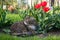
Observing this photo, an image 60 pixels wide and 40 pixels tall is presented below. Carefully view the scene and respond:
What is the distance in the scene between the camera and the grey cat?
480 centimetres

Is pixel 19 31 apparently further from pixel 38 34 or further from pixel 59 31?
pixel 59 31

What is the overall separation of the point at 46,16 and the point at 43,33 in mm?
590

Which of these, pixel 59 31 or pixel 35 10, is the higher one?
pixel 35 10

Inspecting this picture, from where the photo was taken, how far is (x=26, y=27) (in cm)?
490

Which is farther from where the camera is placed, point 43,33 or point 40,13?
point 40,13

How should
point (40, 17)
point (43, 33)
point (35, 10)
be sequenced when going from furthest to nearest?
point (35, 10), point (40, 17), point (43, 33)

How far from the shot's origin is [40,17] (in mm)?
5039

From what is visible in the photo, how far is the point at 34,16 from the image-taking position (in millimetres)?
5160

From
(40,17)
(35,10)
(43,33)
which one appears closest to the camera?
(43,33)

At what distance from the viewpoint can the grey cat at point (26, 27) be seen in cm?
480

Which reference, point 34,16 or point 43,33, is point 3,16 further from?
point 43,33

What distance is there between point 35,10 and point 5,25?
2.45 feet

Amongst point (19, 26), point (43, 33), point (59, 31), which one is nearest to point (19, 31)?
point (19, 26)

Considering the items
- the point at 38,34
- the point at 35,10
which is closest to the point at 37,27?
the point at 38,34
